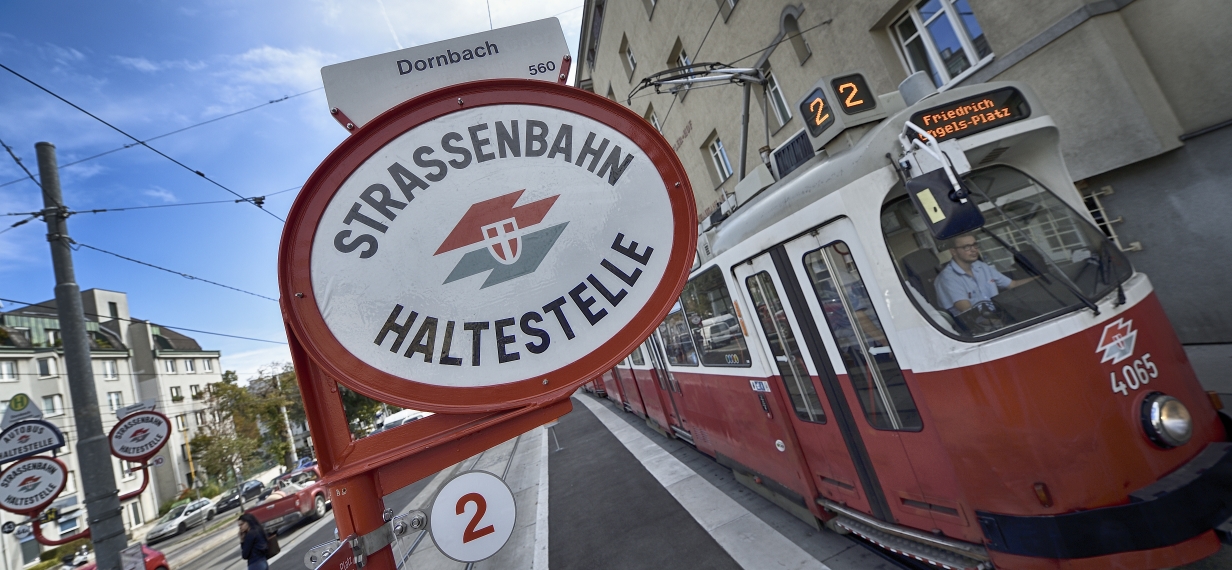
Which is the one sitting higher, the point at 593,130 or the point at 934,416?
the point at 593,130

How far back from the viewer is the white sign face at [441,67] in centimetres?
123

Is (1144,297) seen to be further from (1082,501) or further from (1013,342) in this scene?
(1082,501)

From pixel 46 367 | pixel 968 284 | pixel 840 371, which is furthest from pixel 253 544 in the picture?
pixel 46 367

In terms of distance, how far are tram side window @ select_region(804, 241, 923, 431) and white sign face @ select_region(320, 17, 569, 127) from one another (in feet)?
9.11

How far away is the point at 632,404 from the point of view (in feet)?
41.0

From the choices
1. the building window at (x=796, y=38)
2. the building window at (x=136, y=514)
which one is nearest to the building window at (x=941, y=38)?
the building window at (x=796, y=38)

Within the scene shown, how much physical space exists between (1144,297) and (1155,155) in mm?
5049

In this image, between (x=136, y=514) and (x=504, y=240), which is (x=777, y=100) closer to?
(x=504, y=240)

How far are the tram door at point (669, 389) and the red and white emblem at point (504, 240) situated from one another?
6.63 metres

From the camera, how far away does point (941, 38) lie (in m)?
8.11

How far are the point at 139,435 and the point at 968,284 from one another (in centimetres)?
864

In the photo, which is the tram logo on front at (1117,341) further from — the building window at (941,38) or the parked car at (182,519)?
the parked car at (182,519)

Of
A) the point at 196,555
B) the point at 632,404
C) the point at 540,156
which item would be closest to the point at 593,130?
the point at 540,156

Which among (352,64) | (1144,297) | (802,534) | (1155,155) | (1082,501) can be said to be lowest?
(802,534)
